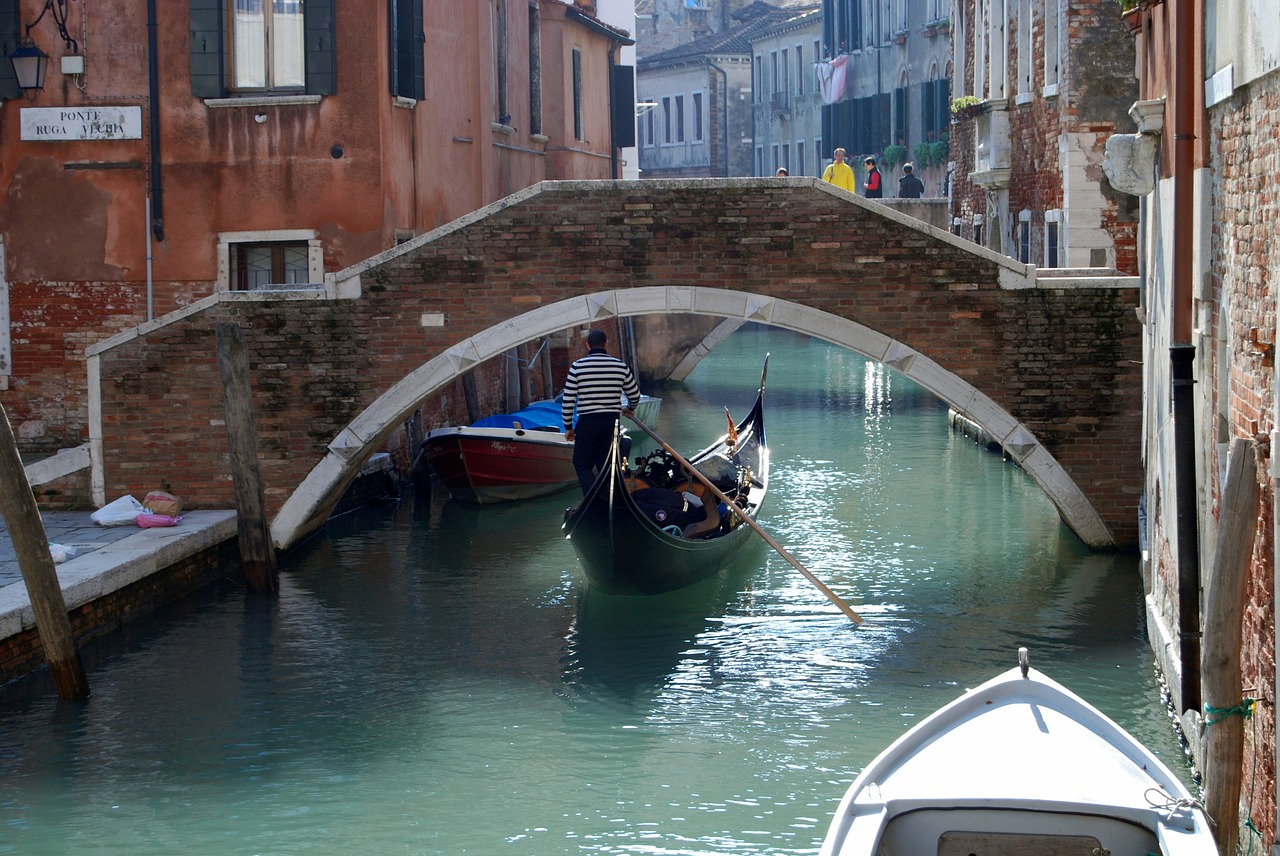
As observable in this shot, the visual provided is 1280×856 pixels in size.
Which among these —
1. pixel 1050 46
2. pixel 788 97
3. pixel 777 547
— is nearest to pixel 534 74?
pixel 1050 46

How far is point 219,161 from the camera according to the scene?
30.6 feet

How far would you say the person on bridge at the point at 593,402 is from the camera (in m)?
7.55

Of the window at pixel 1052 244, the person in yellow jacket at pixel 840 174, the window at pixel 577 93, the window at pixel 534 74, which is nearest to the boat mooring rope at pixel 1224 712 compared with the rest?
the window at pixel 1052 244

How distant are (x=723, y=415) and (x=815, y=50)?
14.3m

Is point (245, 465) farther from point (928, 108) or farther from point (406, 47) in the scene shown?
point (928, 108)

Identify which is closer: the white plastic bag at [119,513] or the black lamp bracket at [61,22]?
the white plastic bag at [119,513]

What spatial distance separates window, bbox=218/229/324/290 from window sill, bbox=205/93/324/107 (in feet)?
2.36

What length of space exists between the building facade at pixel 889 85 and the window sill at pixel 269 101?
1070 cm

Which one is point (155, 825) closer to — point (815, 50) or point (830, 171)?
point (830, 171)

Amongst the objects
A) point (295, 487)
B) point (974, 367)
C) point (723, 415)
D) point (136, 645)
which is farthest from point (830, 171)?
point (136, 645)

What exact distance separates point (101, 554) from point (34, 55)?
10.9 ft

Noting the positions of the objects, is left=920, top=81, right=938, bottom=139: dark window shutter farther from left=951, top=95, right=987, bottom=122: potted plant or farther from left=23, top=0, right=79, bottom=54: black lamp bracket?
left=23, top=0, right=79, bottom=54: black lamp bracket

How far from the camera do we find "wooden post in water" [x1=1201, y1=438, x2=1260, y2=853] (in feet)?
11.9

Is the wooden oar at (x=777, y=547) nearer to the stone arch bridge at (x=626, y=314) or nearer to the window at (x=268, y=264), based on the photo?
the stone arch bridge at (x=626, y=314)
